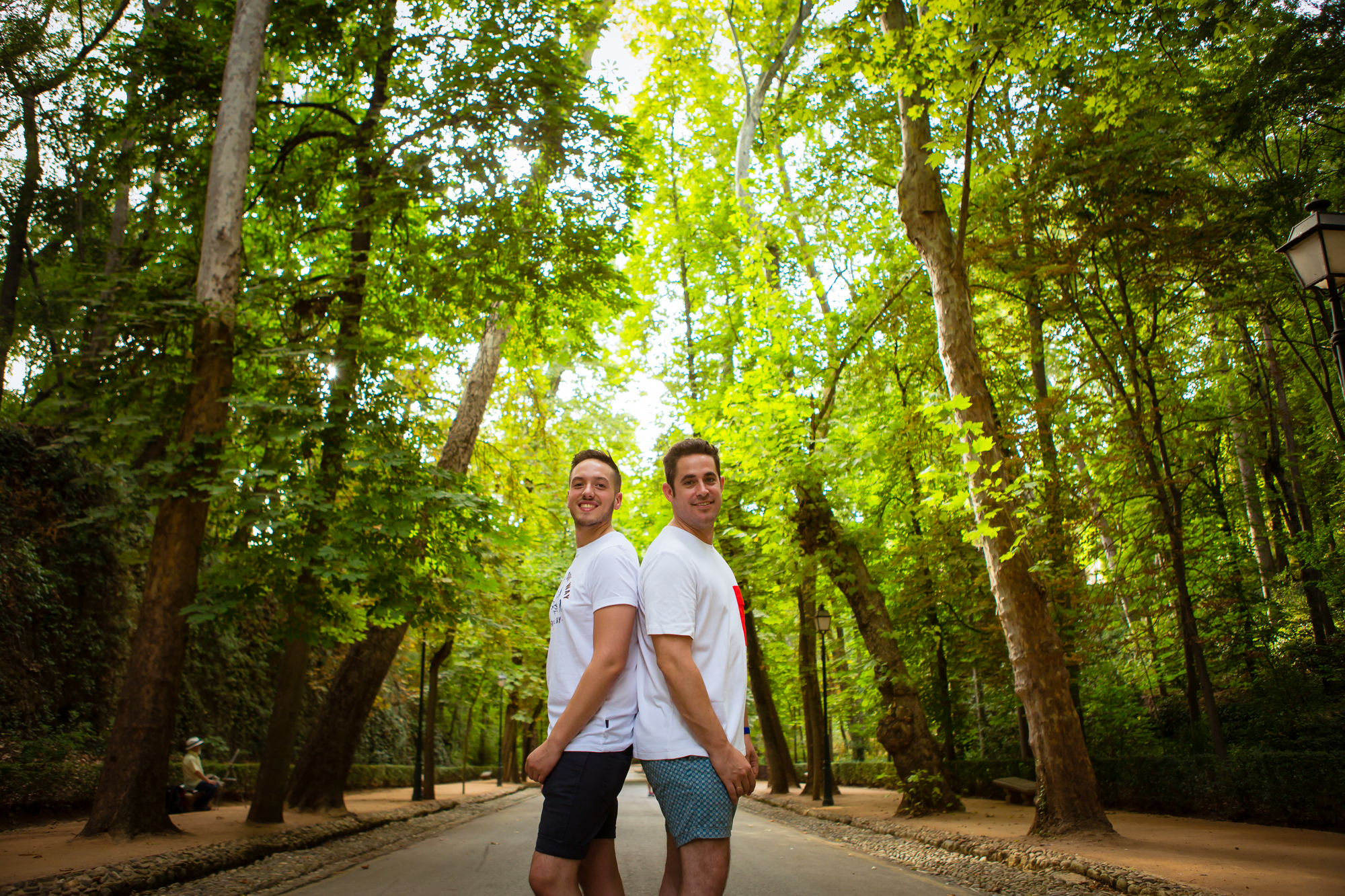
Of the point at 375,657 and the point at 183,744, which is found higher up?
the point at 375,657

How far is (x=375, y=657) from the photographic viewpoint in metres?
13.7

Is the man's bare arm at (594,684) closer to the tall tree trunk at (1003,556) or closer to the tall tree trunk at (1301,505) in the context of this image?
the tall tree trunk at (1003,556)

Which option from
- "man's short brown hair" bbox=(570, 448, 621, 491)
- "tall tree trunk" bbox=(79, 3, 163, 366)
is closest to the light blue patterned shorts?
"man's short brown hair" bbox=(570, 448, 621, 491)

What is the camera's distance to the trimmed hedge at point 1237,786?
1062 centimetres

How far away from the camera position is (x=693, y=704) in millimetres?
2379

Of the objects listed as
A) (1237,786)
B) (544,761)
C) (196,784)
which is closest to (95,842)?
(196,784)

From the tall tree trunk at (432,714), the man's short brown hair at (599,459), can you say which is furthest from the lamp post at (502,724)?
the man's short brown hair at (599,459)

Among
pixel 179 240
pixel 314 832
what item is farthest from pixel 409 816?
pixel 179 240

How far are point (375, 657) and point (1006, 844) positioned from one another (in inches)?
375

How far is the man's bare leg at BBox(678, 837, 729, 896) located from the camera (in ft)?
7.75

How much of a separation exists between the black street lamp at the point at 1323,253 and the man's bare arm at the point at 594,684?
6.57 meters

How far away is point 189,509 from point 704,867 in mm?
8882

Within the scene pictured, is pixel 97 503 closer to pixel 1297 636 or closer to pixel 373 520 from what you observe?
pixel 373 520

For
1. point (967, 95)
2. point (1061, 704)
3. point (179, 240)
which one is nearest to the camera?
point (967, 95)
